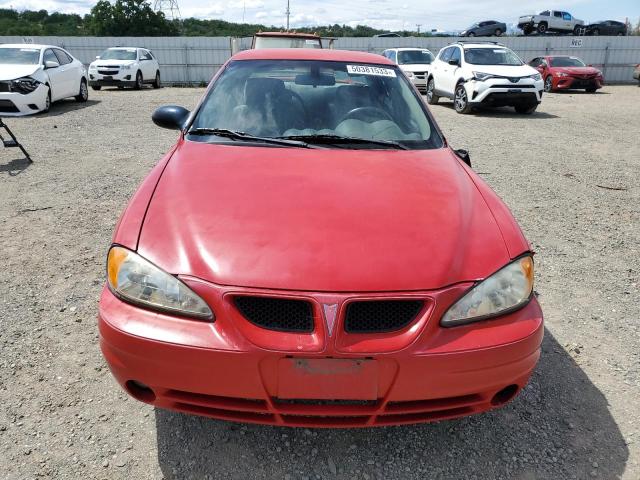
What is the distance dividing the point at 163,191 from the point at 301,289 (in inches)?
37.1

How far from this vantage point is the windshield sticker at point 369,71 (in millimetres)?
3299

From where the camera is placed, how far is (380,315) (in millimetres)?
1715

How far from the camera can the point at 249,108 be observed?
2.95 metres

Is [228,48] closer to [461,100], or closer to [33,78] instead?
[33,78]

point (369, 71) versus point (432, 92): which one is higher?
point (432, 92)

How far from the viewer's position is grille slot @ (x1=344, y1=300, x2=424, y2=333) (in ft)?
5.57

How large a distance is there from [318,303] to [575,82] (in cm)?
1956

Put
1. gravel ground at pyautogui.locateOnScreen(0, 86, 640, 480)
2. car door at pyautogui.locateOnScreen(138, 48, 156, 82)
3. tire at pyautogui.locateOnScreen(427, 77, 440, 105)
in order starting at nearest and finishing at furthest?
gravel ground at pyautogui.locateOnScreen(0, 86, 640, 480), tire at pyautogui.locateOnScreen(427, 77, 440, 105), car door at pyautogui.locateOnScreen(138, 48, 156, 82)

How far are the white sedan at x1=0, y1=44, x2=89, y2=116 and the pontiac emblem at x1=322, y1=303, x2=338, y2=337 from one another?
35.9 ft

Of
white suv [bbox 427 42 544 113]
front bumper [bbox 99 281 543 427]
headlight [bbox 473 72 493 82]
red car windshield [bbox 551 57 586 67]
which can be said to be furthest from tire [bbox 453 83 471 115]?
front bumper [bbox 99 281 543 427]

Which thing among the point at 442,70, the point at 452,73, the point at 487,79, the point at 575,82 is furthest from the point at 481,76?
the point at 575,82

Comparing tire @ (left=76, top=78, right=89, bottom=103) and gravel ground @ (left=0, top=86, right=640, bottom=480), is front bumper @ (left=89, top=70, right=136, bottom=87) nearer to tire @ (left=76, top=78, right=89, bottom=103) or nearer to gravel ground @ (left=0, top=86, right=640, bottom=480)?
tire @ (left=76, top=78, right=89, bottom=103)

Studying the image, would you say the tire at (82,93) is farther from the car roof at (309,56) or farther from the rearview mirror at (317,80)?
the rearview mirror at (317,80)

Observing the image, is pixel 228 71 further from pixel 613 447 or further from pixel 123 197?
pixel 613 447
